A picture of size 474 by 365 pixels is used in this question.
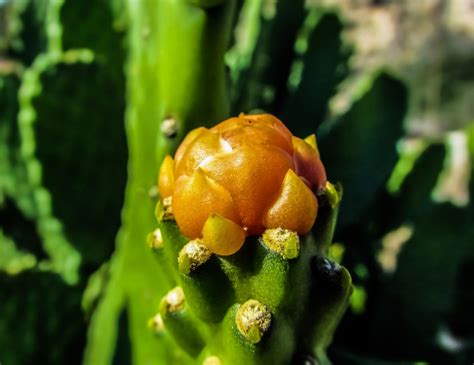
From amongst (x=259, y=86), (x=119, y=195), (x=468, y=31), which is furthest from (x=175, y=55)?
(x=468, y=31)

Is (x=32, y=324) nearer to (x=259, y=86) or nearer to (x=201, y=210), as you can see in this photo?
(x=201, y=210)

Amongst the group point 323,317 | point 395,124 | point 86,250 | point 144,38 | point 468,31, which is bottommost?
point 468,31

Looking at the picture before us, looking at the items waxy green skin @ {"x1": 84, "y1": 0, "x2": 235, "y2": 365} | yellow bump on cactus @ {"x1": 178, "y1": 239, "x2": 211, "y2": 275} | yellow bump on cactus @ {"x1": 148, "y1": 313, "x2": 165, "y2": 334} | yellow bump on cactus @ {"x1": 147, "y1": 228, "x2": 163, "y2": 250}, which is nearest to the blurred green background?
waxy green skin @ {"x1": 84, "y1": 0, "x2": 235, "y2": 365}

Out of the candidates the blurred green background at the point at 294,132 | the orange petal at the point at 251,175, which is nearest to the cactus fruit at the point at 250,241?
the orange petal at the point at 251,175

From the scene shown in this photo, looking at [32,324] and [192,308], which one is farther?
[32,324]

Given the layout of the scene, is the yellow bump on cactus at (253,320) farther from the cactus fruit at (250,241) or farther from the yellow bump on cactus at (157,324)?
the yellow bump on cactus at (157,324)

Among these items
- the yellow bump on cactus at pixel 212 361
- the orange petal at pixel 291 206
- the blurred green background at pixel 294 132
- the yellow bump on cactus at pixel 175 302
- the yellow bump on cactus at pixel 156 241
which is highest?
the orange petal at pixel 291 206

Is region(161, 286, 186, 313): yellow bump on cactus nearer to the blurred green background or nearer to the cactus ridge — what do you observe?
the cactus ridge
